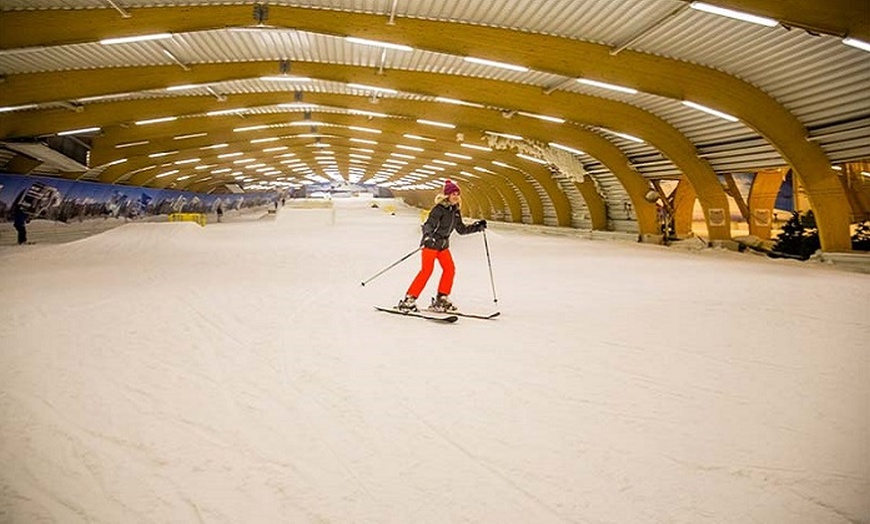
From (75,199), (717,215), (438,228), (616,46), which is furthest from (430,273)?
(75,199)

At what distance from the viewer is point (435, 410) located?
12.1ft

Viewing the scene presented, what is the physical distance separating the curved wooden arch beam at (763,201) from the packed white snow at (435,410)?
1469cm

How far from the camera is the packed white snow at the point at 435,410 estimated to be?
8.43 ft

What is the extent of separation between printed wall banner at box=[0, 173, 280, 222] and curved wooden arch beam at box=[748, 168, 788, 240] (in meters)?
36.4

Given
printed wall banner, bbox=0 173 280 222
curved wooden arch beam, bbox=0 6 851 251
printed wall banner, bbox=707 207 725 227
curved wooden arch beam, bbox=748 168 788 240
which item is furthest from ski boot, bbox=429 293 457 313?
printed wall banner, bbox=0 173 280 222

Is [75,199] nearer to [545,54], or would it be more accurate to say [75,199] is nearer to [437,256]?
[545,54]

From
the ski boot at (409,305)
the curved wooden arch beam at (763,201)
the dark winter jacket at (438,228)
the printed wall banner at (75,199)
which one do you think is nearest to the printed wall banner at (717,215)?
the curved wooden arch beam at (763,201)

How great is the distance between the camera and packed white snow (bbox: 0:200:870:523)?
2.57 metres

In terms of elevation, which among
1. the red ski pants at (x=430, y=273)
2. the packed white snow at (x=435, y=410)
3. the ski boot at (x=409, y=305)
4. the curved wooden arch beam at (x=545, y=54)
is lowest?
the packed white snow at (x=435, y=410)

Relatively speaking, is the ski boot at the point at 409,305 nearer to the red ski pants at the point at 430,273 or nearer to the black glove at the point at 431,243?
the red ski pants at the point at 430,273

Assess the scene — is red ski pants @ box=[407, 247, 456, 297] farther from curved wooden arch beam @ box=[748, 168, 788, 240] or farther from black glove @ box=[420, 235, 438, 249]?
curved wooden arch beam @ box=[748, 168, 788, 240]

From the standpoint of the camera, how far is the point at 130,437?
328 centimetres

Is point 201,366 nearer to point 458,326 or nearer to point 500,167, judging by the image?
point 458,326

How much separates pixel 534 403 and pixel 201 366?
350 centimetres
